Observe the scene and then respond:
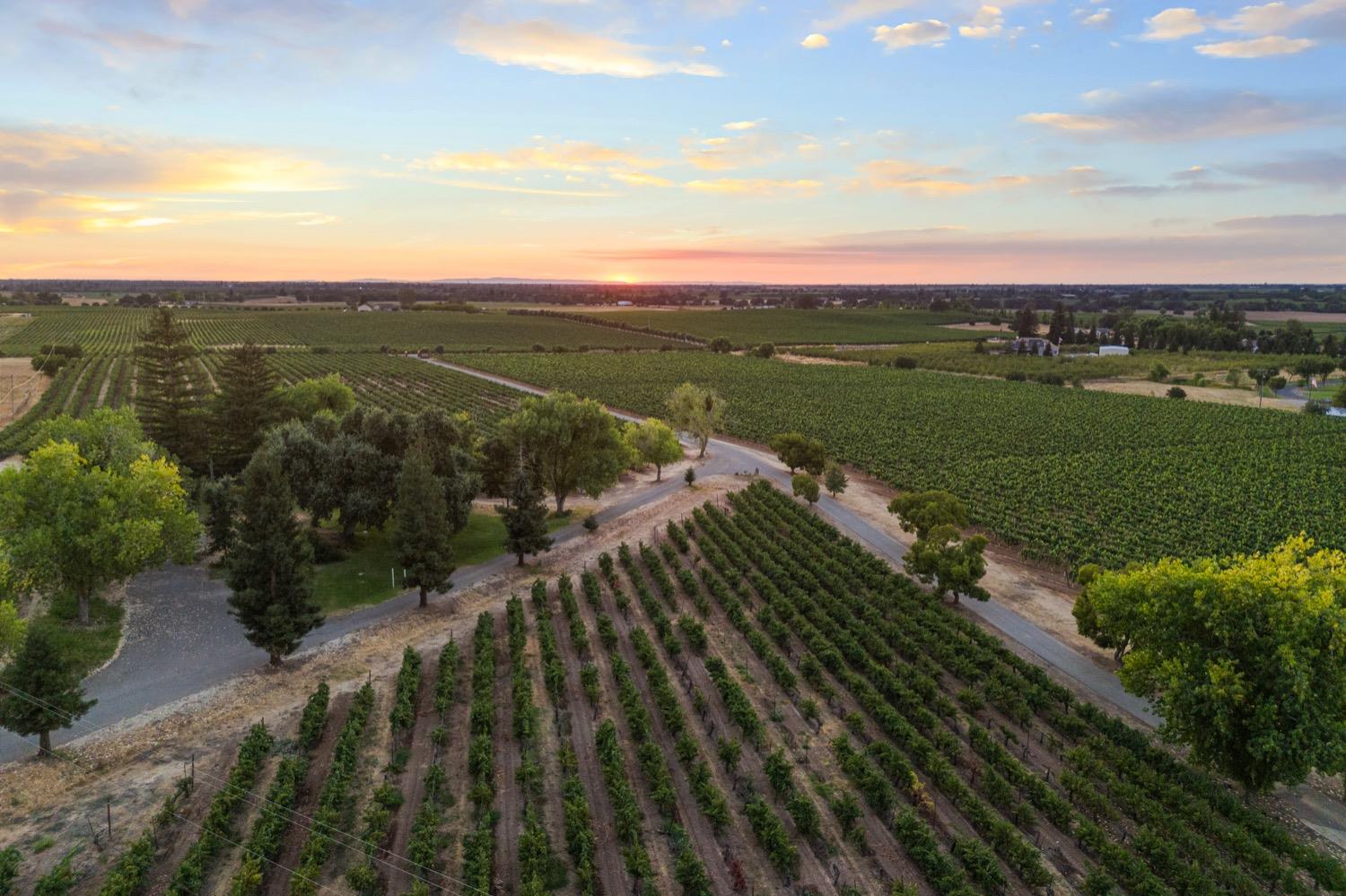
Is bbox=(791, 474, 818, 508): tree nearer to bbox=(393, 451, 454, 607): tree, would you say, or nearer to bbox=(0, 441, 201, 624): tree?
bbox=(393, 451, 454, 607): tree

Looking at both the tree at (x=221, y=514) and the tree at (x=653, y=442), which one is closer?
the tree at (x=221, y=514)

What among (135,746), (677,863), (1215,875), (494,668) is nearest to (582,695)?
(494,668)

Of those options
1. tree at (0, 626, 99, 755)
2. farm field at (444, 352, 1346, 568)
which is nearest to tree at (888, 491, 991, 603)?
farm field at (444, 352, 1346, 568)

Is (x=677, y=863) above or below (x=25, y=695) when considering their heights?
below

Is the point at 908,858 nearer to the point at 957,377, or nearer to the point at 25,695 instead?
the point at 25,695

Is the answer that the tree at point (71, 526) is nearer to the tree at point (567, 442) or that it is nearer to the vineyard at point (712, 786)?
the vineyard at point (712, 786)

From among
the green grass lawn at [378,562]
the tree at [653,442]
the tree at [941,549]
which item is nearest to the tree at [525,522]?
the green grass lawn at [378,562]
